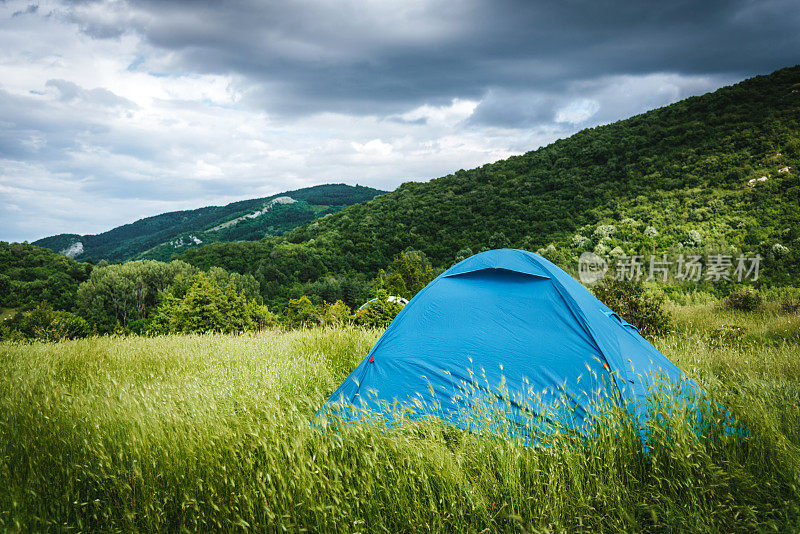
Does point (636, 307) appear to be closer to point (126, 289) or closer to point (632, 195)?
point (632, 195)

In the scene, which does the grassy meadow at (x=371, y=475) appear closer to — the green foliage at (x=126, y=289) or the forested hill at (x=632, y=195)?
the forested hill at (x=632, y=195)

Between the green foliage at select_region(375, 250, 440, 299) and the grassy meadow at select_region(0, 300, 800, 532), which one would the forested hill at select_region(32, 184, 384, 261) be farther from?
the grassy meadow at select_region(0, 300, 800, 532)

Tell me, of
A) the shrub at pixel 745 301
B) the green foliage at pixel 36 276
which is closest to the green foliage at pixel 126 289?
the green foliage at pixel 36 276

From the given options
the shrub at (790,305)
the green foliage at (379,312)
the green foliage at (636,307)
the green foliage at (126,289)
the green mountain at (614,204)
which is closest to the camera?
the green foliage at (636,307)

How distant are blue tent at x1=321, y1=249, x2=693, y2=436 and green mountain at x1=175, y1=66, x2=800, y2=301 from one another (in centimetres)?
1940

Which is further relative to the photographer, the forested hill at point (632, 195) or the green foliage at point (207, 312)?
the forested hill at point (632, 195)

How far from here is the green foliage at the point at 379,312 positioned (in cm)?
893

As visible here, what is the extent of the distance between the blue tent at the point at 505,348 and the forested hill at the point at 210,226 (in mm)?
61237

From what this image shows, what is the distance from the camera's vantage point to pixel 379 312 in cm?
912

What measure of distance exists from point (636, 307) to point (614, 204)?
86.4 feet

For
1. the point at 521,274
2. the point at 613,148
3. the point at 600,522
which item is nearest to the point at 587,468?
the point at 600,522

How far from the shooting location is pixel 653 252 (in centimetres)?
2138

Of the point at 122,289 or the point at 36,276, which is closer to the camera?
the point at 122,289

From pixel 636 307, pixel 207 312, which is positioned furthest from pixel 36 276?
pixel 636 307
